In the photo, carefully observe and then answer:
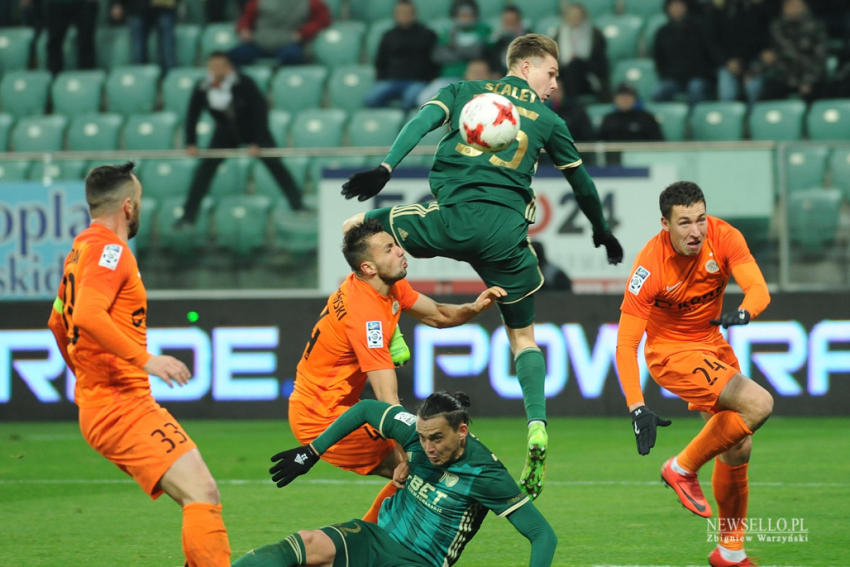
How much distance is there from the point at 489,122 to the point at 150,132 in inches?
368

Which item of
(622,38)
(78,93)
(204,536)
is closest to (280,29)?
(78,93)

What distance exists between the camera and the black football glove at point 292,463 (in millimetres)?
5682

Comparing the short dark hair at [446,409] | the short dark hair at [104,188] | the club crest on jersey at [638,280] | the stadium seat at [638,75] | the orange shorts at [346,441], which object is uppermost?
the short dark hair at [104,188]

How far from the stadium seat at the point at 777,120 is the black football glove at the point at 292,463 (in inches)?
372

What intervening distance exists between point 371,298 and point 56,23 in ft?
39.0

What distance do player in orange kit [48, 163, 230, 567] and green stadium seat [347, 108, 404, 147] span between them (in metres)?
8.70

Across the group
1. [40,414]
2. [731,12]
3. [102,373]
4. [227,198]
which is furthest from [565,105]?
[102,373]

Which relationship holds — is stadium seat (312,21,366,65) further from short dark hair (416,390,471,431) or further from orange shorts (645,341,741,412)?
short dark hair (416,390,471,431)

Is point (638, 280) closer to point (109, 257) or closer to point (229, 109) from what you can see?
point (109, 257)

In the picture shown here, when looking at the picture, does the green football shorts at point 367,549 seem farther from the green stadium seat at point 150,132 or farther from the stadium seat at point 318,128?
the green stadium seat at point 150,132

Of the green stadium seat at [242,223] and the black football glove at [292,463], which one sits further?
the green stadium seat at [242,223]

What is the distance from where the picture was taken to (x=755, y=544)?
23.7 feet

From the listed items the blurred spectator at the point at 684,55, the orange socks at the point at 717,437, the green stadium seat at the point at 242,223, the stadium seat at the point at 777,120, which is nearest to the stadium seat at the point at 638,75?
the blurred spectator at the point at 684,55

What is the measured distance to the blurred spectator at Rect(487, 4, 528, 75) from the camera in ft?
47.7
